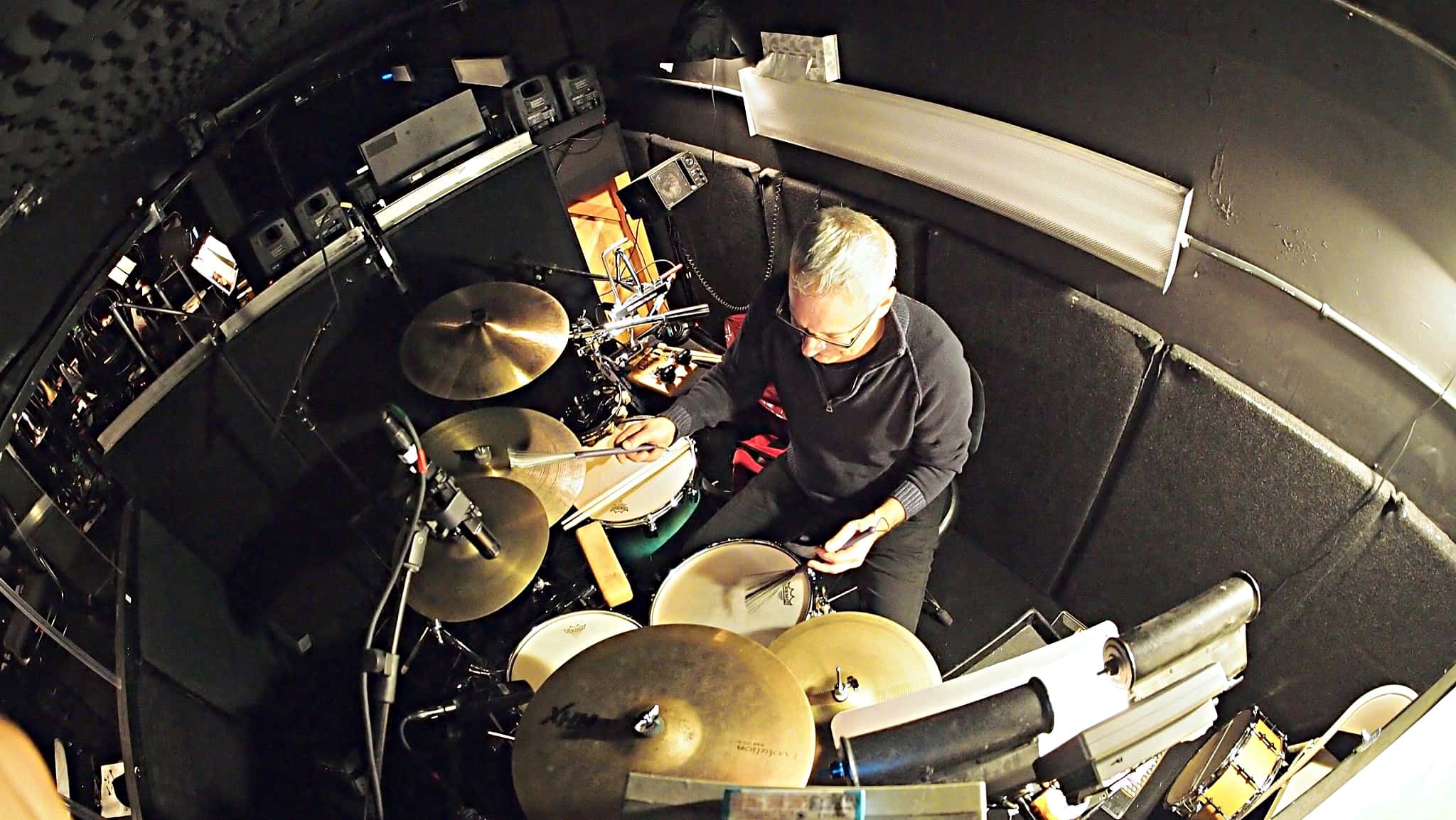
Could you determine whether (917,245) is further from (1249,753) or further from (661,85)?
(1249,753)

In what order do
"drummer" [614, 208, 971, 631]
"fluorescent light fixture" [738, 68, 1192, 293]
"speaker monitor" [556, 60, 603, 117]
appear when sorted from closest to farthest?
1. "drummer" [614, 208, 971, 631]
2. "fluorescent light fixture" [738, 68, 1192, 293]
3. "speaker monitor" [556, 60, 603, 117]

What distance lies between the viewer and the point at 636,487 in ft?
7.91

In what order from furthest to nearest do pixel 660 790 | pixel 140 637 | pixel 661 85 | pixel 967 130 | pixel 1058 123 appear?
pixel 661 85
pixel 967 130
pixel 1058 123
pixel 140 637
pixel 660 790

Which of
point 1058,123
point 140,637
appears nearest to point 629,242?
point 1058,123

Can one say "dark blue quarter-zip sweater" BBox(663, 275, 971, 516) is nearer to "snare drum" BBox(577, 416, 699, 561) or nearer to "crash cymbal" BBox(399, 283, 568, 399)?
"snare drum" BBox(577, 416, 699, 561)

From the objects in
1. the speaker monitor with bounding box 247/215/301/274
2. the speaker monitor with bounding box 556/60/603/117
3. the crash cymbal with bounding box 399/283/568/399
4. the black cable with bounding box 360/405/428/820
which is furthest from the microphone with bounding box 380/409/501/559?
the speaker monitor with bounding box 556/60/603/117

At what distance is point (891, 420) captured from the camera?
2.01 metres

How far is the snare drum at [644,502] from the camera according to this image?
234cm

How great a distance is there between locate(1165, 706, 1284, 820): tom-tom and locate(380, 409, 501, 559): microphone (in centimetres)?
168

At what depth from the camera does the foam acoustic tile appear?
175 cm

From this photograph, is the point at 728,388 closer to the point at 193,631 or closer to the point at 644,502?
the point at 644,502

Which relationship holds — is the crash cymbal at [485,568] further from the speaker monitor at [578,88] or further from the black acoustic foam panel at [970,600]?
the speaker monitor at [578,88]

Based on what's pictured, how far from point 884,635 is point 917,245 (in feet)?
4.19

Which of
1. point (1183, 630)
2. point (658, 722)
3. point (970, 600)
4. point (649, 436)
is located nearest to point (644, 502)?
point (649, 436)
